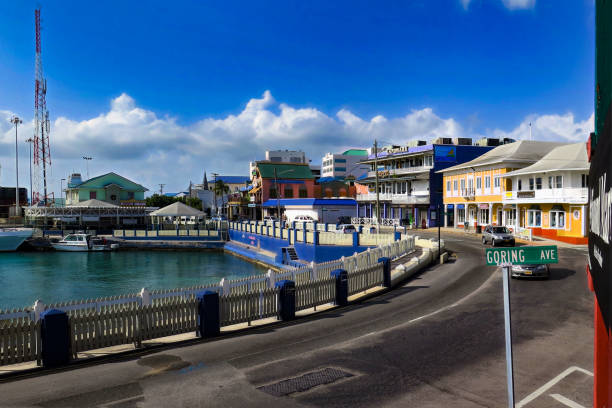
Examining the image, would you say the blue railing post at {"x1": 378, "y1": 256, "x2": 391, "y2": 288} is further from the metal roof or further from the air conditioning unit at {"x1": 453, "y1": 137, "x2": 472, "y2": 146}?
the air conditioning unit at {"x1": 453, "y1": 137, "x2": 472, "y2": 146}

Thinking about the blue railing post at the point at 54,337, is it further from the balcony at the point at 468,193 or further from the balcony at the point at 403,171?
the balcony at the point at 403,171

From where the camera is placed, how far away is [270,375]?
9.06 m

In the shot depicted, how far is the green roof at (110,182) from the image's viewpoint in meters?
87.1

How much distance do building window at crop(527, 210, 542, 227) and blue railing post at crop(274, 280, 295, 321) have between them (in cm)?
3414

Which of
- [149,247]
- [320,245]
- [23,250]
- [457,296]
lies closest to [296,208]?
[149,247]

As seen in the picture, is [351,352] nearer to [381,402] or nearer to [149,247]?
[381,402]

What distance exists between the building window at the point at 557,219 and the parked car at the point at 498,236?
770cm

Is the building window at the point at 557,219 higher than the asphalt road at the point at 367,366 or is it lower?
higher

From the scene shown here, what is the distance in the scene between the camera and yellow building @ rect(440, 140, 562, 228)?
1773 inches

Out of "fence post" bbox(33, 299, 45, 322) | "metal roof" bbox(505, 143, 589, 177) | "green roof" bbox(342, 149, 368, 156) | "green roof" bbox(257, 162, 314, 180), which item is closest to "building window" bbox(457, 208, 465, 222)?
"metal roof" bbox(505, 143, 589, 177)

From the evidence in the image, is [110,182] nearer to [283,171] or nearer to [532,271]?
[283,171]

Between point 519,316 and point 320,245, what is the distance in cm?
2512

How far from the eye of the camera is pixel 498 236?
31.5m

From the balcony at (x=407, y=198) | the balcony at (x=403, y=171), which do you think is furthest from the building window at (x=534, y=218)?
the balcony at (x=403, y=171)
